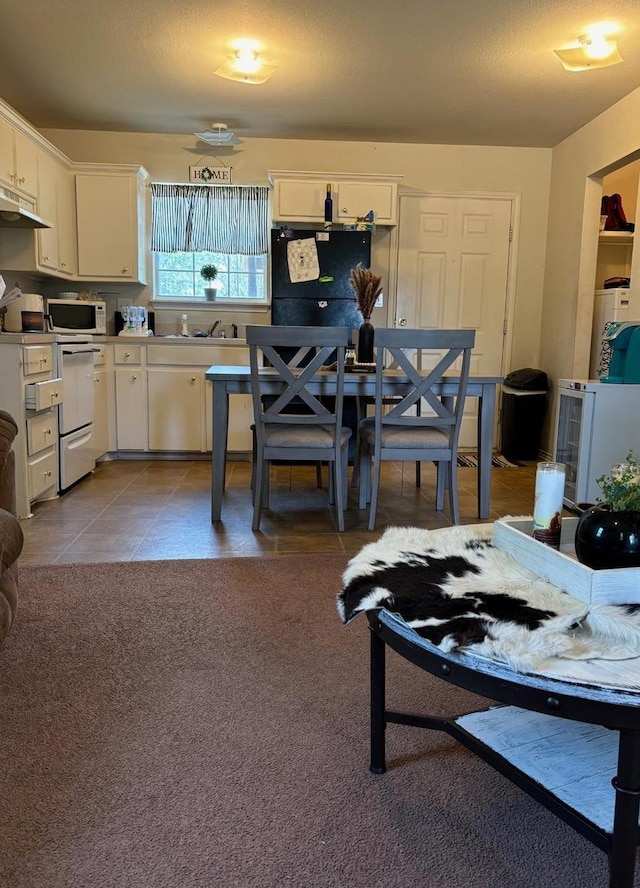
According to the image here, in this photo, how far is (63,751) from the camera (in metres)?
1.45

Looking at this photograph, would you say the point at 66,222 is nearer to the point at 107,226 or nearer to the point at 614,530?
the point at 107,226

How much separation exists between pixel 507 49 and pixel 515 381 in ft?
8.01

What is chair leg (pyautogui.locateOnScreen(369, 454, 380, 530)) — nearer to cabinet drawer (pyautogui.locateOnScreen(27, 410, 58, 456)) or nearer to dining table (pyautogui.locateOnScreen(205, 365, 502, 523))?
dining table (pyautogui.locateOnScreen(205, 365, 502, 523))

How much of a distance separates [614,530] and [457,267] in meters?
4.52

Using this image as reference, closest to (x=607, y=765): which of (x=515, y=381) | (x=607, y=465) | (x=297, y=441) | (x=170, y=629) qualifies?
(x=170, y=629)

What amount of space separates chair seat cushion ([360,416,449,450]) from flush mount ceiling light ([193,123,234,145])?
2.76 m

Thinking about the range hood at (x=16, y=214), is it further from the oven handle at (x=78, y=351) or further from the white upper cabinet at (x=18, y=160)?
the oven handle at (x=78, y=351)

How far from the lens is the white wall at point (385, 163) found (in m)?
5.05

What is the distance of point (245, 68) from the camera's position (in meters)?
3.56

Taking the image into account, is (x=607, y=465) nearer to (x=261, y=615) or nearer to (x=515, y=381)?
(x=515, y=381)

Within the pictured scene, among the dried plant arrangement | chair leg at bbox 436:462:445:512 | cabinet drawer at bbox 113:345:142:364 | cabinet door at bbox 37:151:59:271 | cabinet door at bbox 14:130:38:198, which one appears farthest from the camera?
cabinet drawer at bbox 113:345:142:364

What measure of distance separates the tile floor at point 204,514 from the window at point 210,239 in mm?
1595

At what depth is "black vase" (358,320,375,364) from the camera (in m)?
3.59

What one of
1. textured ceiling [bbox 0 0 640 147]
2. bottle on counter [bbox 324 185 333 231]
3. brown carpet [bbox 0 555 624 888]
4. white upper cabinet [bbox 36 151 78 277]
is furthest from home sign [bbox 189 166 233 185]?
brown carpet [bbox 0 555 624 888]
